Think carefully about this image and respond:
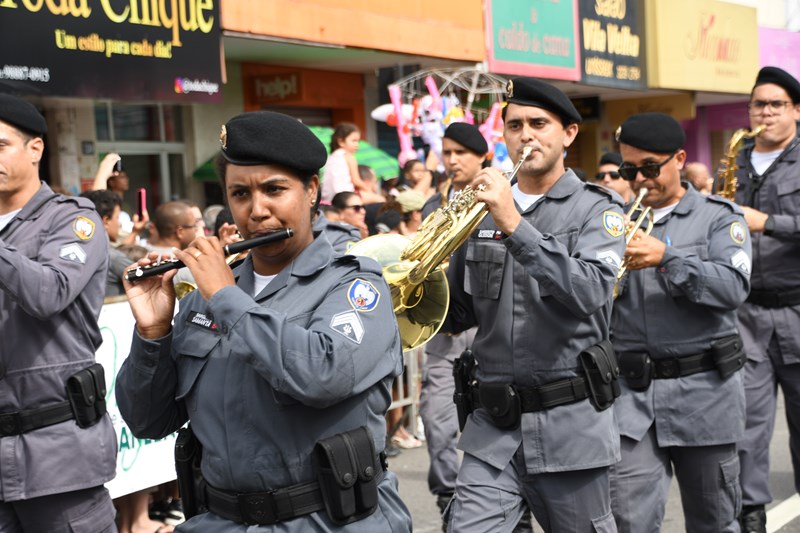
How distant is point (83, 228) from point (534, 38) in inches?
503

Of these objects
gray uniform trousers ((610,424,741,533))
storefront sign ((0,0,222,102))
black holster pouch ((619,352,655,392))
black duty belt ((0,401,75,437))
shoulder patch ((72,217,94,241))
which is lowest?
gray uniform trousers ((610,424,741,533))

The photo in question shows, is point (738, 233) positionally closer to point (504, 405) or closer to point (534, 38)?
point (504, 405)

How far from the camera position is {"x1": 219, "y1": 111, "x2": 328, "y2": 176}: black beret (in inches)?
113

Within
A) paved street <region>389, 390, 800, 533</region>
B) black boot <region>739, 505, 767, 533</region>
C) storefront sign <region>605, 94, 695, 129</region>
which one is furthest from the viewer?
storefront sign <region>605, 94, 695, 129</region>

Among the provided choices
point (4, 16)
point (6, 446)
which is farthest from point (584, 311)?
point (4, 16)

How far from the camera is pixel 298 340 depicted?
2734 millimetres

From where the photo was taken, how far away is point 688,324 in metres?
5.18

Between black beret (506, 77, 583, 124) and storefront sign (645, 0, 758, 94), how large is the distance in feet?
51.5

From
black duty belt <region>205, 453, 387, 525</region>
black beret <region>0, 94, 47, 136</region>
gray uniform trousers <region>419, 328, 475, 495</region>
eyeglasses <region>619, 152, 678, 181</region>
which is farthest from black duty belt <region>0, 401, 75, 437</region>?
gray uniform trousers <region>419, 328, 475, 495</region>

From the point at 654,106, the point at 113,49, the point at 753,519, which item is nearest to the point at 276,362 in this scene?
the point at 753,519

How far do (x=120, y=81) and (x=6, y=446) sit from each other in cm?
609

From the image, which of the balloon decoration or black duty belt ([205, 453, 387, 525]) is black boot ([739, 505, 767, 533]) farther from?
the balloon decoration

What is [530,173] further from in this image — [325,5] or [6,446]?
[325,5]

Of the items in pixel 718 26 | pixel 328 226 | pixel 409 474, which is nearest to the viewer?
pixel 328 226
